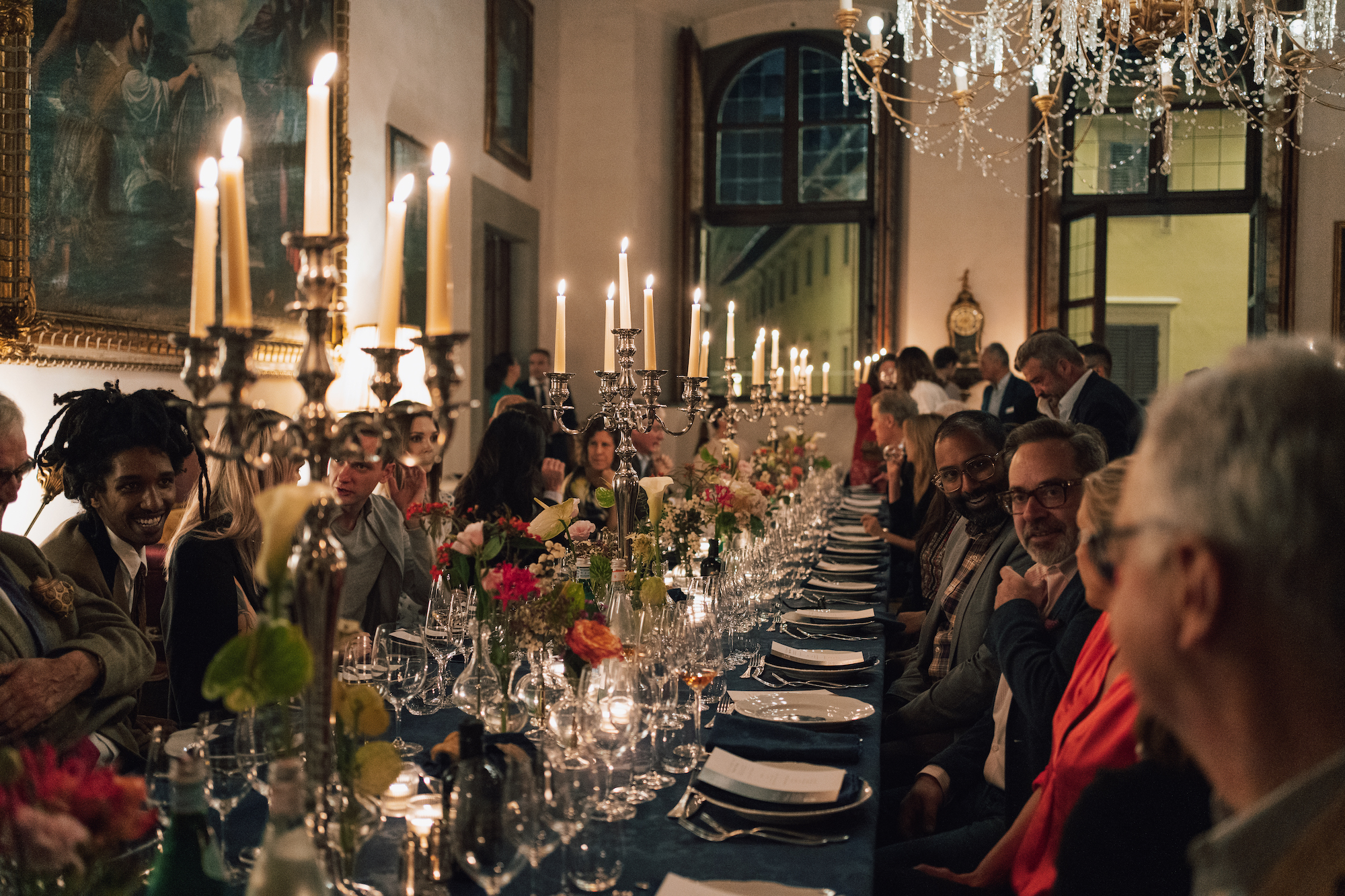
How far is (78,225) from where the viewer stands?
4426 millimetres

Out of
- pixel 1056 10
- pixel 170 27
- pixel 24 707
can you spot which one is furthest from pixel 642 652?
pixel 1056 10

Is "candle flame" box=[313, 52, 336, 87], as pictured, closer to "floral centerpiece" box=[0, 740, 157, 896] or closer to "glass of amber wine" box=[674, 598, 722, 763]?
"floral centerpiece" box=[0, 740, 157, 896]

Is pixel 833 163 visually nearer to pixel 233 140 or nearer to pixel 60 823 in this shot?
pixel 233 140

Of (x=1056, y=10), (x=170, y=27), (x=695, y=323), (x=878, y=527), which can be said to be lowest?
(x=878, y=527)

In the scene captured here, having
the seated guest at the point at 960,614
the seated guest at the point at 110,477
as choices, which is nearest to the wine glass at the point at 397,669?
the seated guest at the point at 110,477

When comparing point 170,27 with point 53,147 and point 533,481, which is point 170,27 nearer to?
point 53,147

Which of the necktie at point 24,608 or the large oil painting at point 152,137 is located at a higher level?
the large oil painting at point 152,137

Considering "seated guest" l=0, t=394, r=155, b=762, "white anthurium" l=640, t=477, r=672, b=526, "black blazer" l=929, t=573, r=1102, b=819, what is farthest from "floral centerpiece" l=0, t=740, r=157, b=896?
"white anthurium" l=640, t=477, r=672, b=526

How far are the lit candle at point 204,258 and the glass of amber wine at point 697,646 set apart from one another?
43.7 inches

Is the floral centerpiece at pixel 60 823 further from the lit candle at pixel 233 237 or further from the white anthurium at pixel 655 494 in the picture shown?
the white anthurium at pixel 655 494

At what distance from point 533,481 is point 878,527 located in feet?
6.72

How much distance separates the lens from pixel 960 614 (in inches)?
122

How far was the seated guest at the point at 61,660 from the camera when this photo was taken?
2.04 metres

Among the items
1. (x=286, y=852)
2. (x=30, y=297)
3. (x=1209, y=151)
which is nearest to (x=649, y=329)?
(x=286, y=852)
